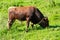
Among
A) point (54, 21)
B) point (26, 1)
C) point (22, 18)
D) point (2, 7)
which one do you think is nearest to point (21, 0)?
point (26, 1)

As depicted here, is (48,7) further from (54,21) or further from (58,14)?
(54,21)

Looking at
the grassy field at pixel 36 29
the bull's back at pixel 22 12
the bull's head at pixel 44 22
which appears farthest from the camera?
the bull's head at pixel 44 22

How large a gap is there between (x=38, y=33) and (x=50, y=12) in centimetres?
387

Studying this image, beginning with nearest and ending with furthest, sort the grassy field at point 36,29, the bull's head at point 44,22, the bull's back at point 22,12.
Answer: the grassy field at point 36,29, the bull's back at point 22,12, the bull's head at point 44,22

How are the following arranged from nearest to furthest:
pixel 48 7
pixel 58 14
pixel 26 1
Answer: pixel 58 14
pixel 48 7
pixel 26 1

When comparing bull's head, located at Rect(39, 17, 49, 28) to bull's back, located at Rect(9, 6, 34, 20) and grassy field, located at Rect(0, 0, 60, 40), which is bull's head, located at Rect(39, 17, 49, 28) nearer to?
grassy field, located at Rect(0, 0, 60, 40)

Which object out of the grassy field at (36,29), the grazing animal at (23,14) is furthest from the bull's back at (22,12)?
the grassy field at (36,29)

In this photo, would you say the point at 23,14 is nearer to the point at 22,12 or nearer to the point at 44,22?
the point at 22,12

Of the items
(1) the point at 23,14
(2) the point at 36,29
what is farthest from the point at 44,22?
(1) the point at 23,14

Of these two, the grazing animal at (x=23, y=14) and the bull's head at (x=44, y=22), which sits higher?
the grazing animal at (x=23, y=14)

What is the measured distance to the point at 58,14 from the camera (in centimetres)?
1609

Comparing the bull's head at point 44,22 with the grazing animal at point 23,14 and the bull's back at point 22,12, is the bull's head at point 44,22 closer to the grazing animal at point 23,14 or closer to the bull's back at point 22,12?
the grazing animal at point 23,14

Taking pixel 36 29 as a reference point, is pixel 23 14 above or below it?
above

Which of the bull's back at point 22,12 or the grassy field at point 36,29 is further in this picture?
the bull's back at point 22,12
